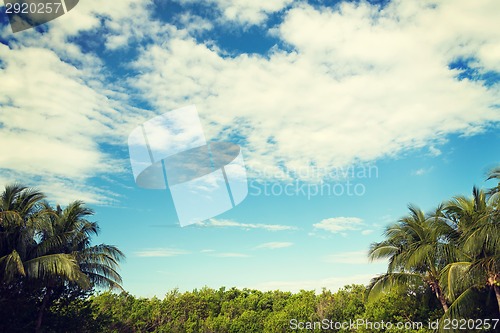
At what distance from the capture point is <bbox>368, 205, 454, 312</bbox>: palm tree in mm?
14078

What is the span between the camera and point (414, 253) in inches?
551

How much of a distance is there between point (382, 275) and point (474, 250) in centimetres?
656

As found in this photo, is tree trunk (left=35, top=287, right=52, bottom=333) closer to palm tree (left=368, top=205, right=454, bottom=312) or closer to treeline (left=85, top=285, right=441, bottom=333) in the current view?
treeline (left=85, top=285, right=441, bottom=333)

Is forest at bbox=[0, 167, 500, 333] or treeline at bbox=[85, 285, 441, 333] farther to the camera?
treeline at bbox=[85, 285, 441, 333]

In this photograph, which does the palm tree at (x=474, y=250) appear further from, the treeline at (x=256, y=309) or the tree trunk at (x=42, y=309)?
the tree trunk at (x=42, y=309)

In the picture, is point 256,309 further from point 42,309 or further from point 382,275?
point 42,309

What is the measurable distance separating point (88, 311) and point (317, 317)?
12.2 m

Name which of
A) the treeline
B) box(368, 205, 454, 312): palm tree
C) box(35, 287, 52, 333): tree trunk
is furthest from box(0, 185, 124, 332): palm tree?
box(368, 205, 454, 312): palm tree

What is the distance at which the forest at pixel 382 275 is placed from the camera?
11617 mm

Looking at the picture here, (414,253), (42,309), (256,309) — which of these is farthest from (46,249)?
(256,309)

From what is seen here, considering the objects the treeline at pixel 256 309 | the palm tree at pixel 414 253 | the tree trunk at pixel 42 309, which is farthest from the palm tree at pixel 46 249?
the palm tree at pixel 414 253

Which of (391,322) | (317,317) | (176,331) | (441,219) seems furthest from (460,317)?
(176,331)

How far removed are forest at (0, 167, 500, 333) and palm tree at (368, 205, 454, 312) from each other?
0.04m

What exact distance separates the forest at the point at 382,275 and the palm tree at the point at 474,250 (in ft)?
0.09
